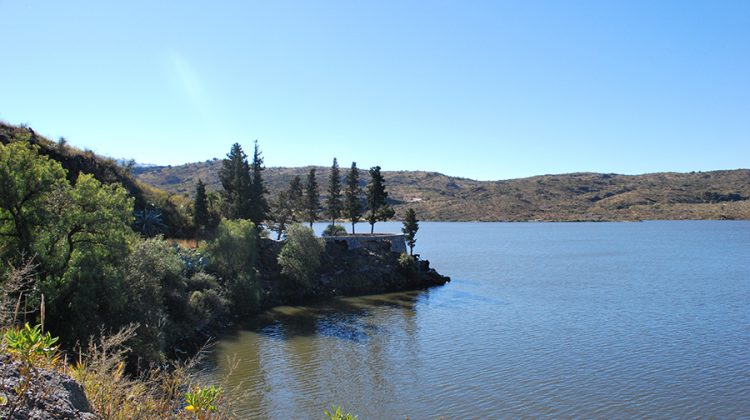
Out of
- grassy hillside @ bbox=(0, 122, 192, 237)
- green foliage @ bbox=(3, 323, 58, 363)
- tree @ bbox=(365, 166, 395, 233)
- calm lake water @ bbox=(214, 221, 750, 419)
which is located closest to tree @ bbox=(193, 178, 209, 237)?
grassy hillside @ bbox=(0, 122, 192, 237)

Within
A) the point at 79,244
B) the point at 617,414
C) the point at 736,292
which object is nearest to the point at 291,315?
the point at 79,244

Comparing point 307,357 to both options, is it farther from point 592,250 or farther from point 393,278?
point 592,250

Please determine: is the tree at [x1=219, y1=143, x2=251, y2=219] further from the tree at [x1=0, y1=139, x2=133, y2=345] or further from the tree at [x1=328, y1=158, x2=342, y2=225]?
the tree at [x1=0, y1=139, x2=133, y2=345]

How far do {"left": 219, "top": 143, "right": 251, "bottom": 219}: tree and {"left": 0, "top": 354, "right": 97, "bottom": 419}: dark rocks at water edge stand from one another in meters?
57.6

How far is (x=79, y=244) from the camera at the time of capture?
26766 millimetres

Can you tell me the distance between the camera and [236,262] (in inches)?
2057

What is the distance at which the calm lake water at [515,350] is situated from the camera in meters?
28.5

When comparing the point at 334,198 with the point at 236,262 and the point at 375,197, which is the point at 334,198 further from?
the point at 236,262

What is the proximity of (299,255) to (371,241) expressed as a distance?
15.4 m

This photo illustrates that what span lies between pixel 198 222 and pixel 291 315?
19.1 m

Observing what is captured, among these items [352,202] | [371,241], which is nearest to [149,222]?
[371,241]

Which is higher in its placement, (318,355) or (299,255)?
(299,255)

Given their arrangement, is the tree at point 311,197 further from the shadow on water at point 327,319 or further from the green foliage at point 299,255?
the shadow on water at point 327,319

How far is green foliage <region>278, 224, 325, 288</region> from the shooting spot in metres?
58.5
